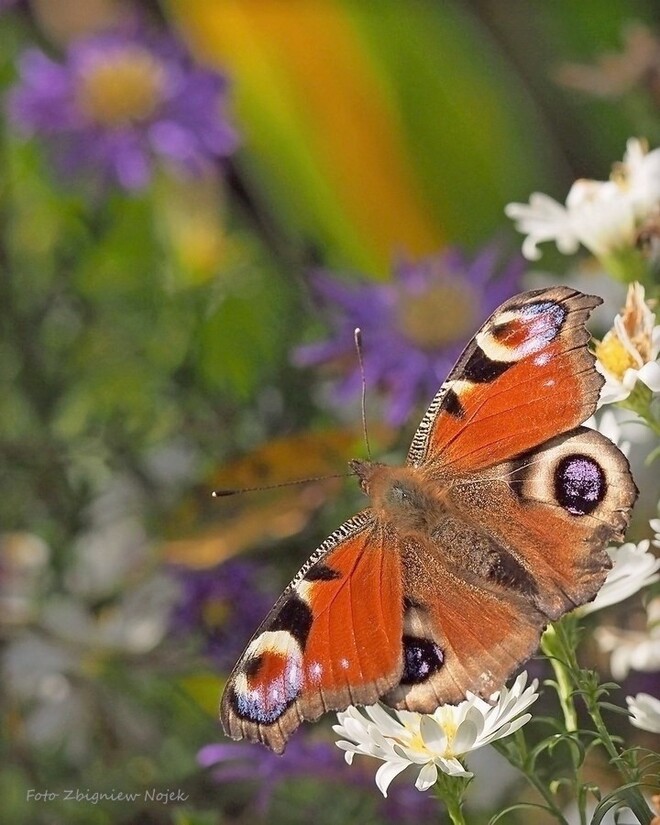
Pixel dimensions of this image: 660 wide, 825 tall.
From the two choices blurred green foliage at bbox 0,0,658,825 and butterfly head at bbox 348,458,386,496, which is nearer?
butterfly head at bbox 348,458,386,496

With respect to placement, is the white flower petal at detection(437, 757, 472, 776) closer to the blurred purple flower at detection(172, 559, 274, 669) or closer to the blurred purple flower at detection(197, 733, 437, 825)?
the blurred purple flower at detection(197, 733, 437, 825)

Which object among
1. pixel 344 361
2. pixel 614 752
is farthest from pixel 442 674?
pixel 344 361

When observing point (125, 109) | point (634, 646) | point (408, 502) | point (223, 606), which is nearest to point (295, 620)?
point (408, 502)

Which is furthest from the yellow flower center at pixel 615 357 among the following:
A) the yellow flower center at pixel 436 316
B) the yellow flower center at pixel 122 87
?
the yellow flower center at pixel 122 87

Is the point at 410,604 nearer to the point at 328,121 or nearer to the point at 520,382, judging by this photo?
the point at 520,382

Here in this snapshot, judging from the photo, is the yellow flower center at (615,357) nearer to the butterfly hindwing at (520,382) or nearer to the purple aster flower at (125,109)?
the butterfly hindwing at (520,382)

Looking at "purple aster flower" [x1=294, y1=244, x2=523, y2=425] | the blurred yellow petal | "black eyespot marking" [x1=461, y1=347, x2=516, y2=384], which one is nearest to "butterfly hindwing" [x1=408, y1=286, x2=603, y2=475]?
"black eyespot marking" [x1=461, y1=347, x2=516, y2=384]

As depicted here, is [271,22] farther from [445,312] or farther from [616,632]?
[616,632]
